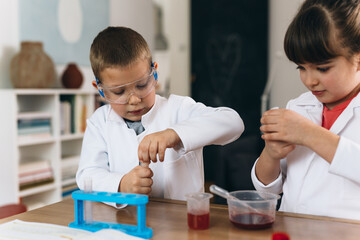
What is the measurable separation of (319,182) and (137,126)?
0.63m

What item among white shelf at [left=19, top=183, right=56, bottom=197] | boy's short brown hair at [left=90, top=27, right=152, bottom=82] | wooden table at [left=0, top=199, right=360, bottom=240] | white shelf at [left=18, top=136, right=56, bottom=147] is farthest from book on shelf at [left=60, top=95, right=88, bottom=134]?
wooden table at [left=0, top=199, right=360, bottom=240]

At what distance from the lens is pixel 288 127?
0.92 metres

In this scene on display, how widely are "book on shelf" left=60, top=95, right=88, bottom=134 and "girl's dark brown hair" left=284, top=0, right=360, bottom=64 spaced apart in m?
2.75

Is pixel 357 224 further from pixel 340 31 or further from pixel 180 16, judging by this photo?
pixel 180 16

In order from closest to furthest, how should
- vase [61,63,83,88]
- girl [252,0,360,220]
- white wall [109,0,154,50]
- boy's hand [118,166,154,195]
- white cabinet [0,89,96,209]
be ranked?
girl [252,0,360,220] < boy's hand [118,166,154,195] < white cabinet [0,89,96,209] < vase [61,63,83,88] < white wall [109,0,154,50]

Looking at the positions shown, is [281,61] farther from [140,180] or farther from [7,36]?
[140,180]

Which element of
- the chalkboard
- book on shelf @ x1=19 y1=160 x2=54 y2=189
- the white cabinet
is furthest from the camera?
the chalkboard

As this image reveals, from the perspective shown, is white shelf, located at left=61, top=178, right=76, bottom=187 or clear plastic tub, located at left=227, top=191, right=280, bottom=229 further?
white shelf, located at left=61, top=178, right=76, bottom=187

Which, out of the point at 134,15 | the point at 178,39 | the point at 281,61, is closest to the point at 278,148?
the point at 281,61

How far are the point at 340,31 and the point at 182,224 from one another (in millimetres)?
638

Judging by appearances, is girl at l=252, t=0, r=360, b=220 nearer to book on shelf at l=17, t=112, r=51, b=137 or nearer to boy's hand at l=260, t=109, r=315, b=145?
boy's hand at l=260, t=109, r=315, b=145

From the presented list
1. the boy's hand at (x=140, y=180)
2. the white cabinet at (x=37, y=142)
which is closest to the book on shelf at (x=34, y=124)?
the white cabinet at (x=37, y=142)

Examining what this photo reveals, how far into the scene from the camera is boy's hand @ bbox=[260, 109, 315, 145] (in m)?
0.91

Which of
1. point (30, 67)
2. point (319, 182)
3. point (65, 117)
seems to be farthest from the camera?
point (65, 117)
